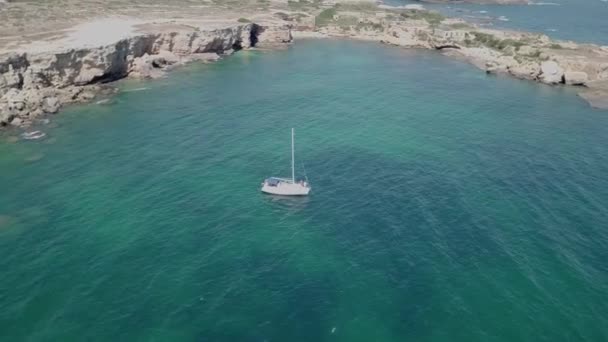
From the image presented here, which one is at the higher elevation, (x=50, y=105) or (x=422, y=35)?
(x=422, y=35)

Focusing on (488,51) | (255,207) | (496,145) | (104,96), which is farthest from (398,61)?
(255,207)

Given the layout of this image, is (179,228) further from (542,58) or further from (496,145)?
(542,58)

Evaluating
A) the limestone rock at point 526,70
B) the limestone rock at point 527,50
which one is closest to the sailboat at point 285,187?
the limestone rock at point 526,70

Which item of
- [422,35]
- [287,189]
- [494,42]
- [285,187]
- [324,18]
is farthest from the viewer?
[324,18]

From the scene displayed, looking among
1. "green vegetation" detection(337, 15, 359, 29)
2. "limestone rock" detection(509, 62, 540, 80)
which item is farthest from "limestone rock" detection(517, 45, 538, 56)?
"green vegetation" detection(337, 15, 359, 29)

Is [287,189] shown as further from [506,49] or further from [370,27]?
[370,27]

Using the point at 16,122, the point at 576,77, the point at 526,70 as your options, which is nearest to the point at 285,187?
the point at 16,122
